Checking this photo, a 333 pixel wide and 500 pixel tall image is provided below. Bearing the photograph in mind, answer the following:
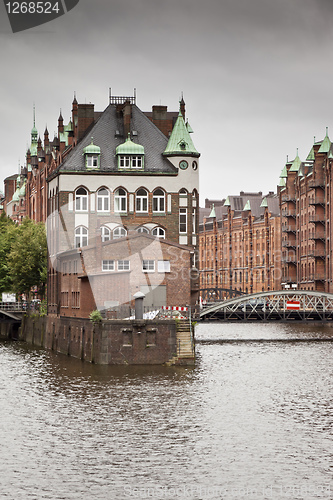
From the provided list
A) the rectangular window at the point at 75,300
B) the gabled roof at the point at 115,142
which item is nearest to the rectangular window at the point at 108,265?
the rectangular window at the point at 75,300

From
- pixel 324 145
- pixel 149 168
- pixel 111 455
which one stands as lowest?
pixel 111 455

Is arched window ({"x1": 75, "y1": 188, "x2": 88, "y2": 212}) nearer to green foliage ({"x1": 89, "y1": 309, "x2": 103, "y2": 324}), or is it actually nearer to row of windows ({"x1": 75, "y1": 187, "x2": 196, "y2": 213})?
row of windows ({"x1": 75, "y1": 187, "x2": 196, "y2": 213})

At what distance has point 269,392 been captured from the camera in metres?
49.0

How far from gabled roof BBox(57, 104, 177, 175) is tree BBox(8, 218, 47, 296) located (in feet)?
46.5

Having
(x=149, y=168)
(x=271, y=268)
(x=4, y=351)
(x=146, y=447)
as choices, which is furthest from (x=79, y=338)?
(x=271, y=268)

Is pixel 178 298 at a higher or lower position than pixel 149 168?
lower

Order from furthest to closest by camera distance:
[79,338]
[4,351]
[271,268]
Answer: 1. [271,268]
2. [4,351]
3. [79,338]

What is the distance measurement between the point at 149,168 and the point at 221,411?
41149 mm

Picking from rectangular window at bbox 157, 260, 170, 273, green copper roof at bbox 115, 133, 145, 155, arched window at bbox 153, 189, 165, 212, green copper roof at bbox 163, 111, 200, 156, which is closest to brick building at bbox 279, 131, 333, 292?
green copper roof at bbox 163, 111, 200, 156

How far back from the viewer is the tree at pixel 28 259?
3676 inches

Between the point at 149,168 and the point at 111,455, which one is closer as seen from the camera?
the point at 111,455

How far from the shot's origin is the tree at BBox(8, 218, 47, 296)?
93375 mm

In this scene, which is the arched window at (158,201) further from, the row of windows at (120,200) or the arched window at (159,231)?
the arched window at (159,231)

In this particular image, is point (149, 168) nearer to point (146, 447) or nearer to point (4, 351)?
point (4, 351)
